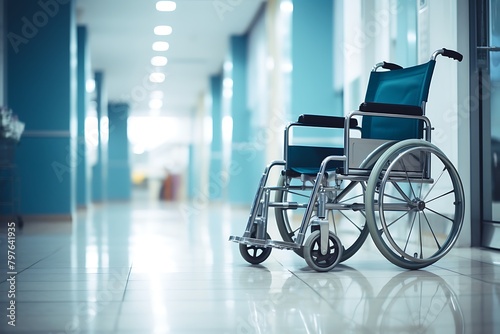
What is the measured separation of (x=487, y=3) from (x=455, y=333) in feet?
8.04

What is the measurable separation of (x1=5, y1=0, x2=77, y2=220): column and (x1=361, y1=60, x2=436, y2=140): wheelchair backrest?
158 inches

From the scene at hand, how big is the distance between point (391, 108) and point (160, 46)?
8759 mm

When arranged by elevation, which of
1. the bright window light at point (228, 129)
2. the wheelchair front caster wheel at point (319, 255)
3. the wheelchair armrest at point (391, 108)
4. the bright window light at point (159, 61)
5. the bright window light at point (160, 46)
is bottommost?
the wheelchair front caster wheel at point (319, 255)

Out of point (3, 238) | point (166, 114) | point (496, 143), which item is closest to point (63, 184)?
point (3, 238)

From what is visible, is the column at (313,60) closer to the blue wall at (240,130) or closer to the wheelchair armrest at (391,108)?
the blue wall at (240,130)

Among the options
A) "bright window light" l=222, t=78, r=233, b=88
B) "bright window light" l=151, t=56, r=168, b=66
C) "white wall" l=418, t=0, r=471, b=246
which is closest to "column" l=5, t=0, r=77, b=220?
"white wall" l=418, t=0, r=471, b=246

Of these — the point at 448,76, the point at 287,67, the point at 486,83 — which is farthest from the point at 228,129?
the point at 486,83

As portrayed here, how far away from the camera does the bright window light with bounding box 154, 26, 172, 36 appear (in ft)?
31.0

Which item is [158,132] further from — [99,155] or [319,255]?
[319,255]

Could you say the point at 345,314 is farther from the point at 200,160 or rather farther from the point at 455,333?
the point at 200,160

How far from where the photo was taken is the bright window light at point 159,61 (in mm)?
11844

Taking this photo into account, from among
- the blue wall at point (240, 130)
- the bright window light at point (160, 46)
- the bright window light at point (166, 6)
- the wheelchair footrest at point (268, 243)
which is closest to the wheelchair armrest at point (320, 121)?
the wheelchair footrest at point (268, 243)

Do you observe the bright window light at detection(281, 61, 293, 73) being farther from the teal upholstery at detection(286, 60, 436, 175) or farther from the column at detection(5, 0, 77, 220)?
the teal upholstery at detection(286, 60, 436, 175)

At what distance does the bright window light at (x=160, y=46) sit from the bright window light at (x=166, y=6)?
6.89 feet
